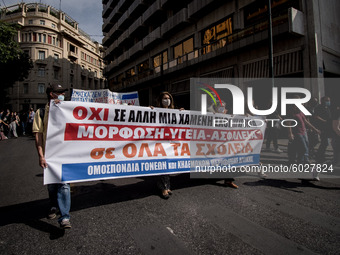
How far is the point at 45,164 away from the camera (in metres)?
2.55

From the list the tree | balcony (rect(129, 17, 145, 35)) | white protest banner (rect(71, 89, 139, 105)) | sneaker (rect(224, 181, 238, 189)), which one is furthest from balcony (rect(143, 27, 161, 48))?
sneaker (rect(224, 181, 238, 189))

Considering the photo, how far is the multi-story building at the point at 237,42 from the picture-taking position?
432 inches

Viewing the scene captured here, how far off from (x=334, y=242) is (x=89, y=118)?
3454 millimetres

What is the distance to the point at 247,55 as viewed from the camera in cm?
1352

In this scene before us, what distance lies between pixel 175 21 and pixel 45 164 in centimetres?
1985

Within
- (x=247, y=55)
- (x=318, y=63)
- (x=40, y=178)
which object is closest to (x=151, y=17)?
(x=247, y=55)

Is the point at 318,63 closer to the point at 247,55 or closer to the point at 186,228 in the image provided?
the point at 247,55

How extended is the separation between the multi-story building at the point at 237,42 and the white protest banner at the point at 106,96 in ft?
16.4

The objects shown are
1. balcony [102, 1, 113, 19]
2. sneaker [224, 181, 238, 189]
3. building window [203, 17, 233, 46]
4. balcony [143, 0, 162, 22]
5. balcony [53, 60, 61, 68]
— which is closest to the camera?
sneaker [224, 181, 238, 189]

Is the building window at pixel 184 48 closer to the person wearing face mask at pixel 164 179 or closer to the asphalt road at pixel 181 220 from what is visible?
the person wearing face mask at pixel 164 179

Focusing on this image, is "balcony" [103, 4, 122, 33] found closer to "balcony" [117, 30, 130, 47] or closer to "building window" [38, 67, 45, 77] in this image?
"balcony" [117, 30, 130, 47]

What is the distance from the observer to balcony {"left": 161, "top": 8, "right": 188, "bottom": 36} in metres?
18.0

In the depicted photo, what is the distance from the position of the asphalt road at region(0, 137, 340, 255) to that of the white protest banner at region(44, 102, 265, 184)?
0.58 m

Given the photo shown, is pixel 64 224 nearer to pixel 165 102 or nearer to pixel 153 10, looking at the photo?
pixel 165 102
